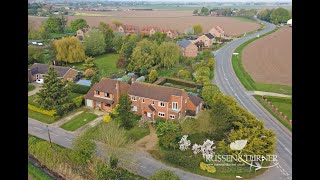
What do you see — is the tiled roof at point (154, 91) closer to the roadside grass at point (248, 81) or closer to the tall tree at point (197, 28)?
the roadside grass at point (248, 81)

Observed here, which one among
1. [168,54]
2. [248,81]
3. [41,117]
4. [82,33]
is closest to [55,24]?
[82,33]

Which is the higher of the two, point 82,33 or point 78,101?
point 82,33

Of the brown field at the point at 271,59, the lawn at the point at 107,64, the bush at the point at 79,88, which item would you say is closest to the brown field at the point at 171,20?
the lawn at the point at 107,64

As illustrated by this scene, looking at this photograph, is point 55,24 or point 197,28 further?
point 197,28

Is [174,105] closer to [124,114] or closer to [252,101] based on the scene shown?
[124,114]

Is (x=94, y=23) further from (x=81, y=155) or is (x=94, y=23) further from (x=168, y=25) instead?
(x=81, y=155)
